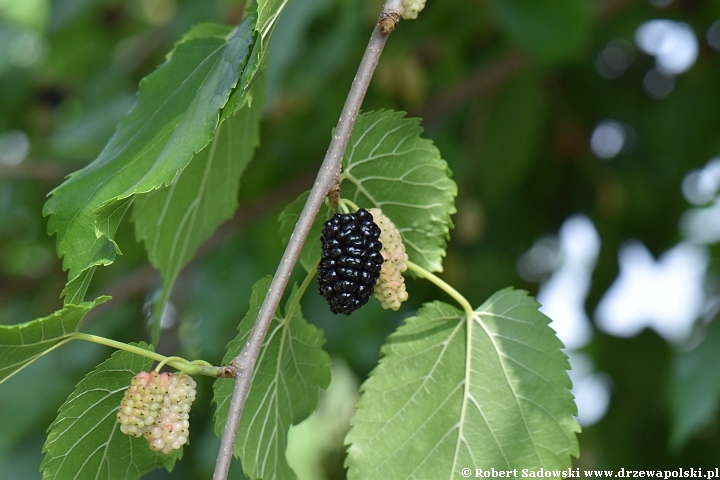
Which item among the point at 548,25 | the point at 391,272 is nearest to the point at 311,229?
the point at 391,272

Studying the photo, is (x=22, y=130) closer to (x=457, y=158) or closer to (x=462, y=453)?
(x=457, y=158)

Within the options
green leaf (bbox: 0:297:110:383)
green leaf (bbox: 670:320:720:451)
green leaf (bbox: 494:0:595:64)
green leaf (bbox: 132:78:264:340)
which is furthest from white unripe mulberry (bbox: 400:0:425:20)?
green leaf (bbox: 670:320:720:451)

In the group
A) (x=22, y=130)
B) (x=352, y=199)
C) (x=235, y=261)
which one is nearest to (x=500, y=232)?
(x=235, y=261)

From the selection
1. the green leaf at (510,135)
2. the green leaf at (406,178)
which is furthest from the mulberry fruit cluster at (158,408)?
the green leaf at (510,135)

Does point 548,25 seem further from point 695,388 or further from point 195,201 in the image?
point 195,201

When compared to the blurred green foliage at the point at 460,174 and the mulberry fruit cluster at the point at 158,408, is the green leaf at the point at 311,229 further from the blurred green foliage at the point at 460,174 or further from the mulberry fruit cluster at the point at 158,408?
the blurred green foliage at the point at 460,174
